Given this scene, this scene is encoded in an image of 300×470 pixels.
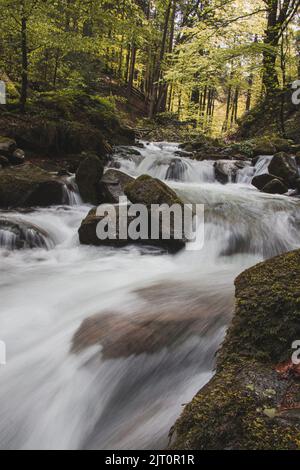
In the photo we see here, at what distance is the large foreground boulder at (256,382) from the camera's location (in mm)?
1500

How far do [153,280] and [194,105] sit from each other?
54.8ft

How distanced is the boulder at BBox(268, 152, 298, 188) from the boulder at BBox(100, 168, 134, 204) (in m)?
4.30

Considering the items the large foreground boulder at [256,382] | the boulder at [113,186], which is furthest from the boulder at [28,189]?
the large foreground boulder at [256,382]

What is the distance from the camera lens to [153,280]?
193 inches

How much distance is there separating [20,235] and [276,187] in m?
6.55

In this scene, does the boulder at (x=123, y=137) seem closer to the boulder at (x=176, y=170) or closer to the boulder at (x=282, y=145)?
the boulder at (x=176, y=170)

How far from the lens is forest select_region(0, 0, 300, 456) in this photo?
198cm

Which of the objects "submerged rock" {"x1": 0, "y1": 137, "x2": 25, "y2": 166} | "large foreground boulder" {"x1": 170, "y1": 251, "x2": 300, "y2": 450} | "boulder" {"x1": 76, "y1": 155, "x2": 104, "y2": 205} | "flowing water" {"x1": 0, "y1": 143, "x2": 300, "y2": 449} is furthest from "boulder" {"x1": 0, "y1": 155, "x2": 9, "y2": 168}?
"large foreground boulder" {"x1": 170, "y1": 251, "x2": 300, "y2": 450}

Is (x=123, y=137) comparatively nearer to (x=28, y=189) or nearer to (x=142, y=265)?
(x=28, y=189)

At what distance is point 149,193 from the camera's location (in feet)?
20.3

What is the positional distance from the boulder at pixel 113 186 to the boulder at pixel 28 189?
0.94 metres
